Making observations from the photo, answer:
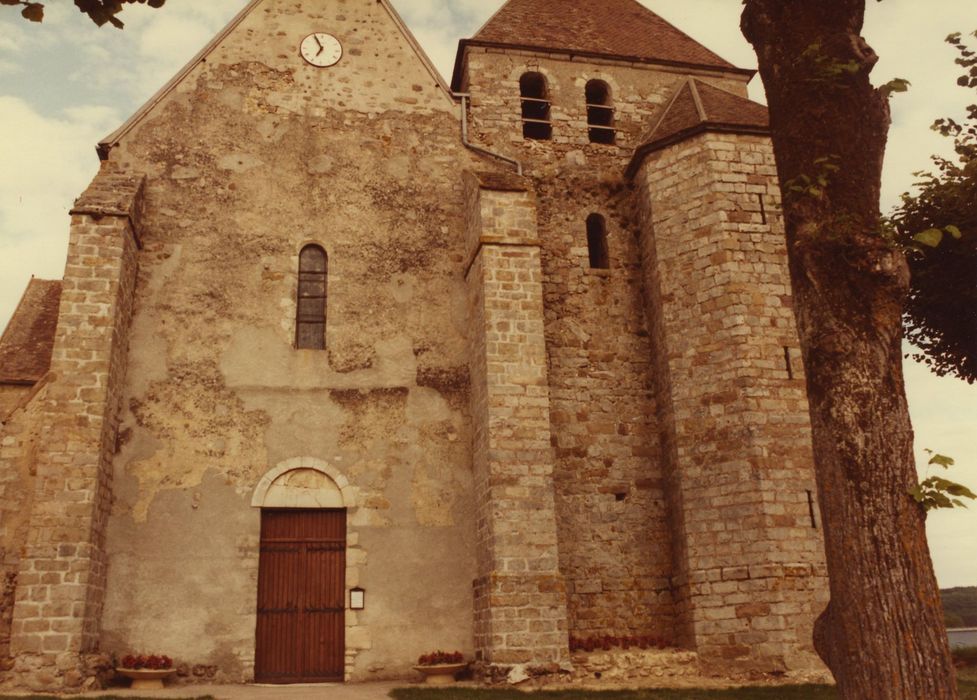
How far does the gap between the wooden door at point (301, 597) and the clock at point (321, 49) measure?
24.7ft

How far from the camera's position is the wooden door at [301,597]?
11.6m

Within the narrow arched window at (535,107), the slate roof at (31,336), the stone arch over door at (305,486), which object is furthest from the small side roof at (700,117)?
the slate roof at (31,336)

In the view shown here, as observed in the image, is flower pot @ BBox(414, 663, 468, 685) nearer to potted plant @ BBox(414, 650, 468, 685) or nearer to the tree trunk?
potted plant @ BBox(414, 650, 468, 685)

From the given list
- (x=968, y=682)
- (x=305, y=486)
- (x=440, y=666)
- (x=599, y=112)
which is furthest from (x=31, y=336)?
(x=968, y=682)

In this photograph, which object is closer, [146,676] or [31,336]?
[146,676]

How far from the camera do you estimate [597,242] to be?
14875 millimetres

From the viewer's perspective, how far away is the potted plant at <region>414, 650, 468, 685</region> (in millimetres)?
11242

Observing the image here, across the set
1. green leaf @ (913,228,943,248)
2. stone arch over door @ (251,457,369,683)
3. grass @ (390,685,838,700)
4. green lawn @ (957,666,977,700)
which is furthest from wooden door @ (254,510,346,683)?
green leaf @ (913,228,943,248)

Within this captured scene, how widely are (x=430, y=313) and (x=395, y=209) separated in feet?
6.13

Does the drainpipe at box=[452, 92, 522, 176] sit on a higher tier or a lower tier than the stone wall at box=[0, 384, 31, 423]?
higher

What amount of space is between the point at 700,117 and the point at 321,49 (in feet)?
21.0

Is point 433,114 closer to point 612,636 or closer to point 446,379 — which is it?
point 446,379

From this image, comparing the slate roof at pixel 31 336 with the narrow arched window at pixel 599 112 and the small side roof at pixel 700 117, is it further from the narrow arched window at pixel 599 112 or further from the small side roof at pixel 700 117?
the small side roof at pixel 700 117

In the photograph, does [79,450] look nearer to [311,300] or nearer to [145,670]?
[145,670]
